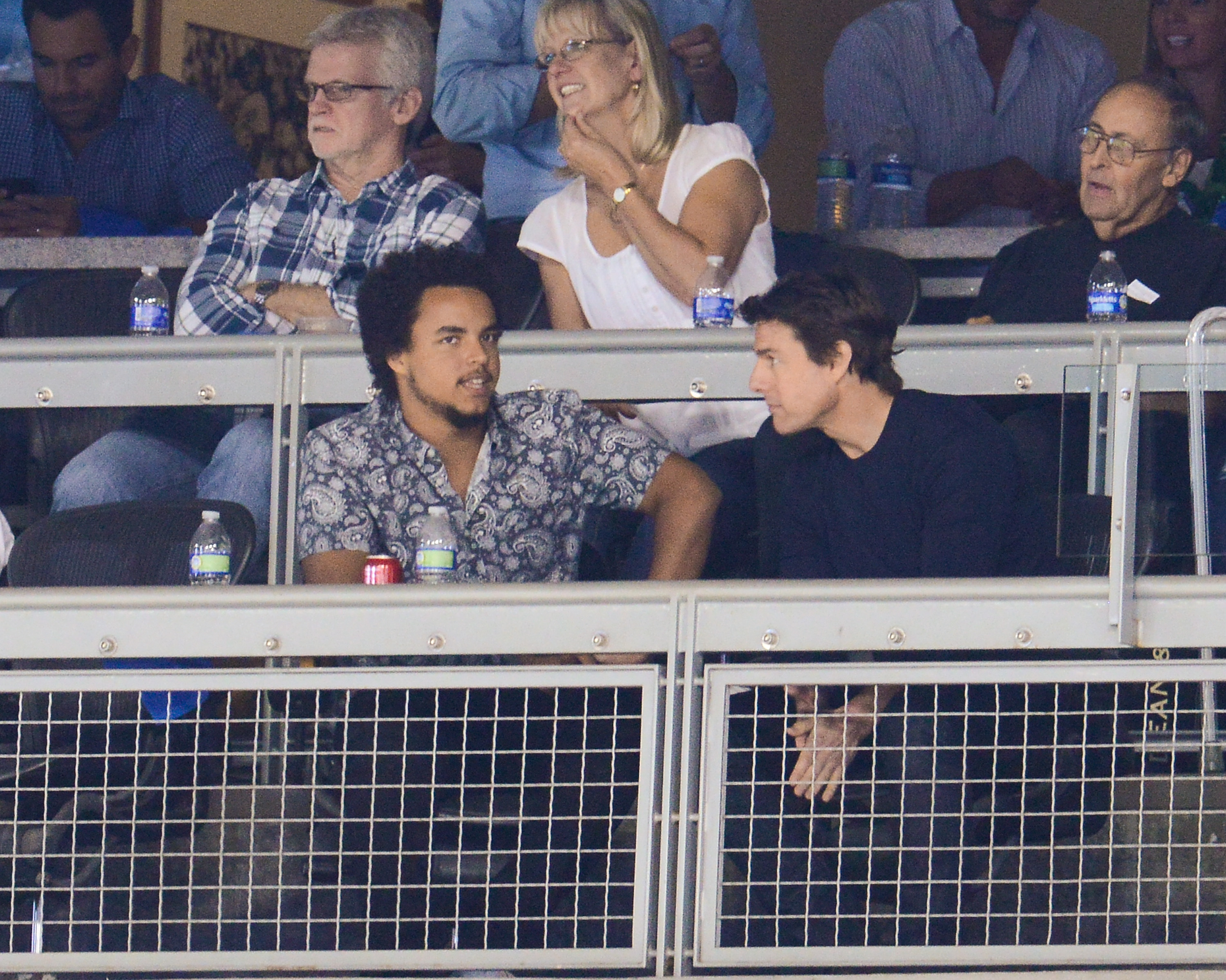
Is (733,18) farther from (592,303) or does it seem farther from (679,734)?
(679,734)

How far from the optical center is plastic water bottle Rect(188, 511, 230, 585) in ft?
9.41

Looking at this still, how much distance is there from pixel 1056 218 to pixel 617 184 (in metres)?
1.39

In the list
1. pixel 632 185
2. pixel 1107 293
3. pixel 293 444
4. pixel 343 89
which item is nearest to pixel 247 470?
pixel 293 444

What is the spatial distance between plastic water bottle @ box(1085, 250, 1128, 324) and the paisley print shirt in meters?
1.00

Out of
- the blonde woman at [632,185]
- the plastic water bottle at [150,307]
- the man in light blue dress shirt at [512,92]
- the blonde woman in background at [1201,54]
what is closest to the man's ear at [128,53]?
the man in light blue dress shirt at [512,92]

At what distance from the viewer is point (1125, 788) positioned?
2.49m

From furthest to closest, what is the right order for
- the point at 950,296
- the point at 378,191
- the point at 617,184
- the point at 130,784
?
1. the point at 950,296
2. the point at 378,191
3. the point at 617,184
4. the point at 130,784

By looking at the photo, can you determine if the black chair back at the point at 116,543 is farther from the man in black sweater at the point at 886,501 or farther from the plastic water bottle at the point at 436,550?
the man in black sweater at the point at 886,501

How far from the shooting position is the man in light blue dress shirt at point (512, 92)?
4527 millimetres

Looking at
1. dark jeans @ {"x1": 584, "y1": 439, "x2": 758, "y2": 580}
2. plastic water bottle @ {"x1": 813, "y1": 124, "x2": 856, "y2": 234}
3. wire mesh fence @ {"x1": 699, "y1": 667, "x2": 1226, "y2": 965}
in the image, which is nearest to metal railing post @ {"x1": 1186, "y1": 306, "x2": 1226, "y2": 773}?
wire mesh fence @ {"x1": 699, "y1": 667, "x2": 1226, "y2": 965}

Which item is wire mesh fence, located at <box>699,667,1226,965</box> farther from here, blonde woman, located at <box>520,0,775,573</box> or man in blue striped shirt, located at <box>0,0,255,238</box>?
man in blue striped shirt, located at <box>0,0,255,238</box>

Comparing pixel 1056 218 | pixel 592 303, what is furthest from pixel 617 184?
pixel 1056 218

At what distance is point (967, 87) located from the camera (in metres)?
5.00

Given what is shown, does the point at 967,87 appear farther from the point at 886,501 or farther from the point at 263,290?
the point at 886,501
